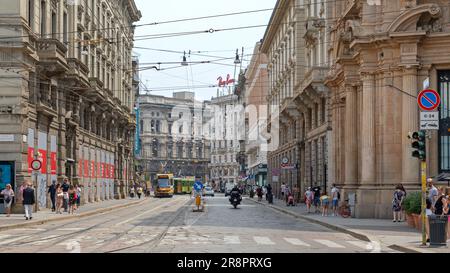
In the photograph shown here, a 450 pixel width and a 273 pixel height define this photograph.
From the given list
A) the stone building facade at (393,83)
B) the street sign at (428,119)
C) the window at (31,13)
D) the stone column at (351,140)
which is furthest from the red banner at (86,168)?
the street sign at (428,119)

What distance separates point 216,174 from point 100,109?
10682 cm

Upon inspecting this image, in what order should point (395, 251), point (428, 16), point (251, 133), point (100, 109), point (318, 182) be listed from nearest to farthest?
point (395, 251) < point (428, 16) < point (318, 182) < point (100, 109) < point (251, 133)

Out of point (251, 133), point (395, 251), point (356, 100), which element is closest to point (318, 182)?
point (356, 100)

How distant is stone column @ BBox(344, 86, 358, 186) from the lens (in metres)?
40.3

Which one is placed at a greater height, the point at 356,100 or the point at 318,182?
the point at 356,100

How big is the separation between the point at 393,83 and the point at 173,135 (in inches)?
4832

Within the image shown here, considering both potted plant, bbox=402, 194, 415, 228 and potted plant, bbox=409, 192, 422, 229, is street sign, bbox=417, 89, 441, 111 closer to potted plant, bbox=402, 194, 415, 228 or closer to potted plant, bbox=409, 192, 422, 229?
potted plant, bbox=409, 192, 422, 229

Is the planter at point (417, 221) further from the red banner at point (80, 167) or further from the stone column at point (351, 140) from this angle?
the red banner at point (80, 167)

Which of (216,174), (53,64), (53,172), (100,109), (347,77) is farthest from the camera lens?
(216,174)

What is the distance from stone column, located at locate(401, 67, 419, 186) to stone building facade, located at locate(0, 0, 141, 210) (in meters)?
19.3

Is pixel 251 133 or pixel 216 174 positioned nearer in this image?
pixel 251 133

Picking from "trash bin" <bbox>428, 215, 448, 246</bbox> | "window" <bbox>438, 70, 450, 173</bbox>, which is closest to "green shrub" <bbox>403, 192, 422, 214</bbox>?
"window" <bbox>438, 70, 450, 173</bbox>
